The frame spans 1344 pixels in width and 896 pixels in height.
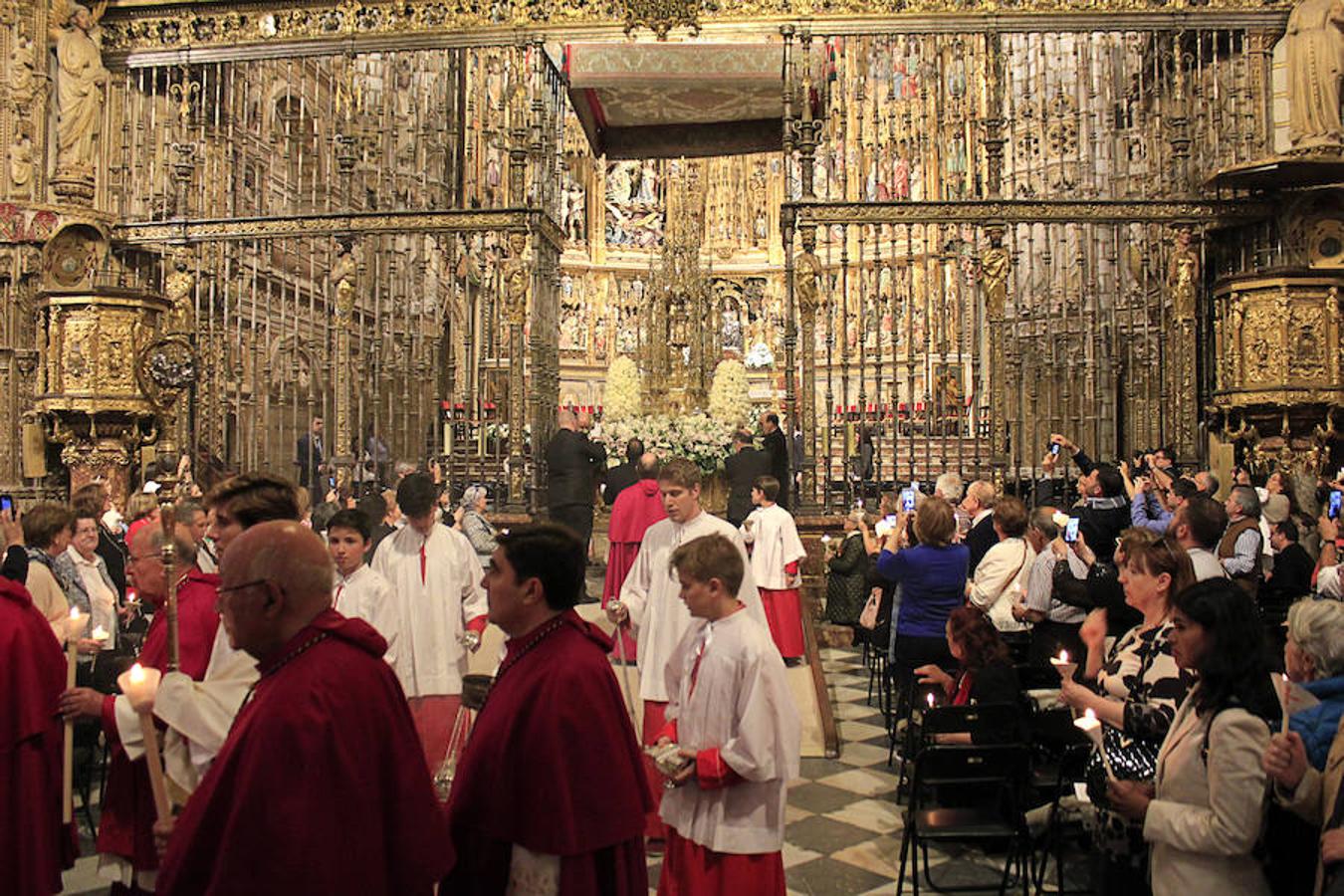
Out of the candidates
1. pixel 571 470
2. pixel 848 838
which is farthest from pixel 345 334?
pixel 848 838

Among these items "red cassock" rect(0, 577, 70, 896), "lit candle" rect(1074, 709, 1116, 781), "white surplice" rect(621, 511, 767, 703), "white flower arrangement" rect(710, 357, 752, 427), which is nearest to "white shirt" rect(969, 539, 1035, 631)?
"white surplice" rect(621, 511, 767, 703)

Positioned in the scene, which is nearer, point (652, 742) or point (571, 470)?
point (652, 742)

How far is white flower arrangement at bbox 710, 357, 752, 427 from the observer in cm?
1505

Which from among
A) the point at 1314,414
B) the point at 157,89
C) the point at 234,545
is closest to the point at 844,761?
the point at 234,545

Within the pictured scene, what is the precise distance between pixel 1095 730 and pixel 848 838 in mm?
2795

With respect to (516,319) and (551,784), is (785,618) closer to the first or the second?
(516,319)

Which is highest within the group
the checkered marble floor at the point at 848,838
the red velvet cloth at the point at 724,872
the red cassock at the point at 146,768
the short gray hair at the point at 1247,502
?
the short gray hair at the point at 1247,502

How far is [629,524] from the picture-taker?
8.98 meters

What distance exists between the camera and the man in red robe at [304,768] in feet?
8.04

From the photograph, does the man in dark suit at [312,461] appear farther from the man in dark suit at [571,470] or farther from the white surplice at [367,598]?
the white surplice at [367,598]

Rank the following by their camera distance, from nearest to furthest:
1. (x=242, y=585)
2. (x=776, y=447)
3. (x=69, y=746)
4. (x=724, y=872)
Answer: (x=242, y=585) < (x=724, y=872) < (x=69, y=746) < (x=776, y=447)

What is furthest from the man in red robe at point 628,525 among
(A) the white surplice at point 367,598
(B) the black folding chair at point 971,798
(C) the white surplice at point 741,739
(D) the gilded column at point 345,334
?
(C) the white surplice at point 741,739

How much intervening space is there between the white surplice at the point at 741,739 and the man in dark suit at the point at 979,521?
4024 mm

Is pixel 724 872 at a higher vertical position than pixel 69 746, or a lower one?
lower
